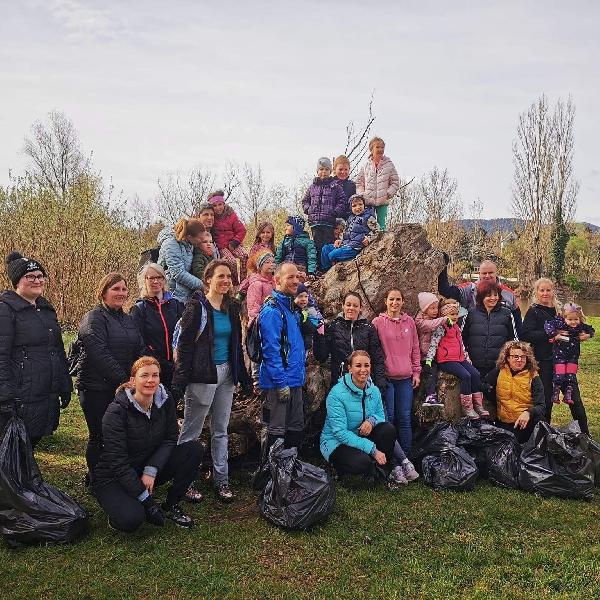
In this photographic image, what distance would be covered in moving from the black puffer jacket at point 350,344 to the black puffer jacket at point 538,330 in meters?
1.91

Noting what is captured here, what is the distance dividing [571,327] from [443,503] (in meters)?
2.76

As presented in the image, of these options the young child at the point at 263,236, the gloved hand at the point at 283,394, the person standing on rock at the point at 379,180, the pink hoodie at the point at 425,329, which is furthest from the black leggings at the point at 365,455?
the person standing on rock at the point at 379,180

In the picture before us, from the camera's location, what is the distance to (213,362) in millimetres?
4672

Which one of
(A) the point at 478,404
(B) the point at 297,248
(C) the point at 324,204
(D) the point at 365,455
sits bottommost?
(D) the point at 365,455

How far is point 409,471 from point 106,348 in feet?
10.3

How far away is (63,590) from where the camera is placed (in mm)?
3439

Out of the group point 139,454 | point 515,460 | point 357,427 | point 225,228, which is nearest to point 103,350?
point 139,454

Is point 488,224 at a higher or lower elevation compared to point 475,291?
higher

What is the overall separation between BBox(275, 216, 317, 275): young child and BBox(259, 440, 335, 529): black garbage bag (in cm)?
376

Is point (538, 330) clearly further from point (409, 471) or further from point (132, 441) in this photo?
point (132, 441)

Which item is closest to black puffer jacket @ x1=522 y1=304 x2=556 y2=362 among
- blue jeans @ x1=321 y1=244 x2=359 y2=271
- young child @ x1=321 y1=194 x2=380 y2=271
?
young child @ x1=321 y1=194 x2=380 y2=271

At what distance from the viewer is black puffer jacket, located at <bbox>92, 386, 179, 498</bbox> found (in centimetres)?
411

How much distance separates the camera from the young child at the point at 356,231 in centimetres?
725

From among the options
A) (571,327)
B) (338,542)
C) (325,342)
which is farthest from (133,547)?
(571,327)
